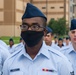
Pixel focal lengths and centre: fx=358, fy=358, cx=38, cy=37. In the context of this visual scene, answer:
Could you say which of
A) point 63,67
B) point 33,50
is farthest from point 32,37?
point 63,67

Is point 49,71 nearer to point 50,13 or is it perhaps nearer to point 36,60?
point 36,60

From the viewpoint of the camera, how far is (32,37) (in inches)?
149

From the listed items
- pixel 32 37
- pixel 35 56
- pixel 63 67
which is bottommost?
pixel 63 67

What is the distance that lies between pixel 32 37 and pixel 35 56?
21 cm

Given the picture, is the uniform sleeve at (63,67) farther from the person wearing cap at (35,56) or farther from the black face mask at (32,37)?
the black face mask at (32,37)

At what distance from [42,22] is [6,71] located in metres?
0.64

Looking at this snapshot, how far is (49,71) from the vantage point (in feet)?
11.9

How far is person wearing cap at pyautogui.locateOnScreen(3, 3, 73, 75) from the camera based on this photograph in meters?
3.63

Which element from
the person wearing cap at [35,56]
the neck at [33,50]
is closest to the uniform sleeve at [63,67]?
the person wearing cap at [35,56]

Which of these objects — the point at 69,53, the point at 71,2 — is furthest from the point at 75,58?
the point at 71,2

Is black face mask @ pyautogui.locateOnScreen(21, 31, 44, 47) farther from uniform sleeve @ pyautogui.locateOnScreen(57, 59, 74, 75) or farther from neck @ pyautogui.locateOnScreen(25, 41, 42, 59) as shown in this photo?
uniform sleeve @ pyautogui.locateOnScreen(57, 59, 74, 75)

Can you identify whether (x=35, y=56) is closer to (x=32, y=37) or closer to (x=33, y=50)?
(x=33, y=50)

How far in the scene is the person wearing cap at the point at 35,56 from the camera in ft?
11.9

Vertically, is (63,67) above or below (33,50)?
below
